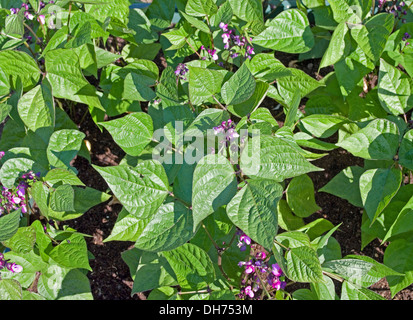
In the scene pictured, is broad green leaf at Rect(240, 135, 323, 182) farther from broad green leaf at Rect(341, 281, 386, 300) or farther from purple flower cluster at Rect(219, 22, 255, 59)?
purple flower cluster at Rect(219, 22, 255, 59)

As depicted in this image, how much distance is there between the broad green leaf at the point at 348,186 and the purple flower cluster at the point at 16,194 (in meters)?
1.05

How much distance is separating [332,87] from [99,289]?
4.12 ft

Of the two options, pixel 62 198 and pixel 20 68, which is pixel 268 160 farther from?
pixel 20 68

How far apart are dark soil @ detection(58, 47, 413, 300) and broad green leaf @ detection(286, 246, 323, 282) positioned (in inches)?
24.1

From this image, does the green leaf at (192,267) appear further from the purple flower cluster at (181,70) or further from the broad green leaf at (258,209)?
the purple flower cluster at (181,70)

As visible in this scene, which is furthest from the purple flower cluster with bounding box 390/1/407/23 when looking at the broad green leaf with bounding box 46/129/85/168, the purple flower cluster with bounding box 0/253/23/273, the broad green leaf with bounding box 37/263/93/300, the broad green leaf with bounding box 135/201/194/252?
the purple flower cluster with bounding box 0/253/23/273

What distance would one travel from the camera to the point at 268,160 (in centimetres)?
129

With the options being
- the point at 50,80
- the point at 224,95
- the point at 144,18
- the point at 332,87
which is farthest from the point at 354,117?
the point at 50,80

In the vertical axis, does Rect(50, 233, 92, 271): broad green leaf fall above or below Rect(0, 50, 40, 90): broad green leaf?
below

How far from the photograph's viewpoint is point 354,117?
6.07ft

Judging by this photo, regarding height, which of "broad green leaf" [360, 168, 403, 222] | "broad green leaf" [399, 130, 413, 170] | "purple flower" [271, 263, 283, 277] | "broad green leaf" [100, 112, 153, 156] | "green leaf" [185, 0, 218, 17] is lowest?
"purple flower" [271, 263, 283, 277]

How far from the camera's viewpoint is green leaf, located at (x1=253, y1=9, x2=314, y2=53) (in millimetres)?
1813

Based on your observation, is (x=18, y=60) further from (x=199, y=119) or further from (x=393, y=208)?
(x=393, y=208)

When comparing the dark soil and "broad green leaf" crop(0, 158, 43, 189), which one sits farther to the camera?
the dark soil
